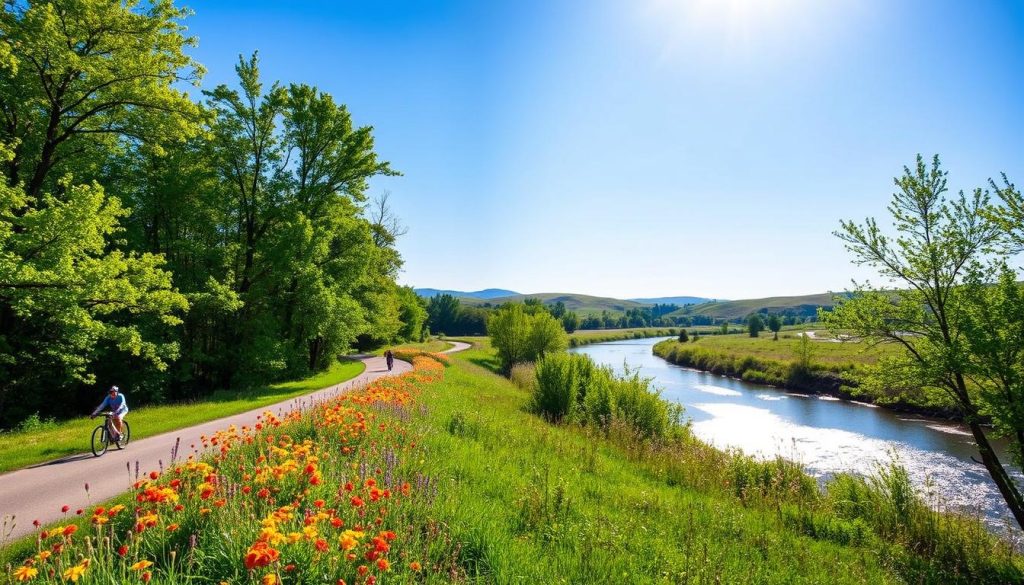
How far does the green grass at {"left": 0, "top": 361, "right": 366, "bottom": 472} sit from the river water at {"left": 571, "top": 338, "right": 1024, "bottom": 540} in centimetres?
1656

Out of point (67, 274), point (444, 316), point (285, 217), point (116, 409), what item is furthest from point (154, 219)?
point (444, 316)

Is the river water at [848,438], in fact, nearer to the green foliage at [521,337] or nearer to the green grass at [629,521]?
the green grass at [629,521]

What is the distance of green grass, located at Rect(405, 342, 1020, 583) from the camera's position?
490 centimetres

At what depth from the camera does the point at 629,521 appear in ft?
21.3

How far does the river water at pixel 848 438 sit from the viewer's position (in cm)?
1385

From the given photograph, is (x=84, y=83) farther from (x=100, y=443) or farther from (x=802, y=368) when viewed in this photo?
(x=802, y=368)

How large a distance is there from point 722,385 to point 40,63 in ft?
155

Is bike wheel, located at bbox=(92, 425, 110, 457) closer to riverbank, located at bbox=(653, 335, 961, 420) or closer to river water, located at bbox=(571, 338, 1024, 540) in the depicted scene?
river water, located at bbox=(571, 338, 1024, 540)

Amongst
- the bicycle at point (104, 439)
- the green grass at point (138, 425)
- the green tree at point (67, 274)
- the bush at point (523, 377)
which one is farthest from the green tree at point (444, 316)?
the bicycle at point (104, 439)

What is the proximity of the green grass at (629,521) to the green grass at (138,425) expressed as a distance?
8468mm

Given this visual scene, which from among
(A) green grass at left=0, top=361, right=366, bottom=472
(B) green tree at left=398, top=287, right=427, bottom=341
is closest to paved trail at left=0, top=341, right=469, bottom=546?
(A) green grass at left=0, top=361, right=366, bottom=472

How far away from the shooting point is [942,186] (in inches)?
437

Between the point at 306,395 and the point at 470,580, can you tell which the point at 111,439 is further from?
the point at 470,580

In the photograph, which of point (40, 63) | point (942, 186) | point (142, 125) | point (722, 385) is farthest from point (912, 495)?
point (722, 385)
